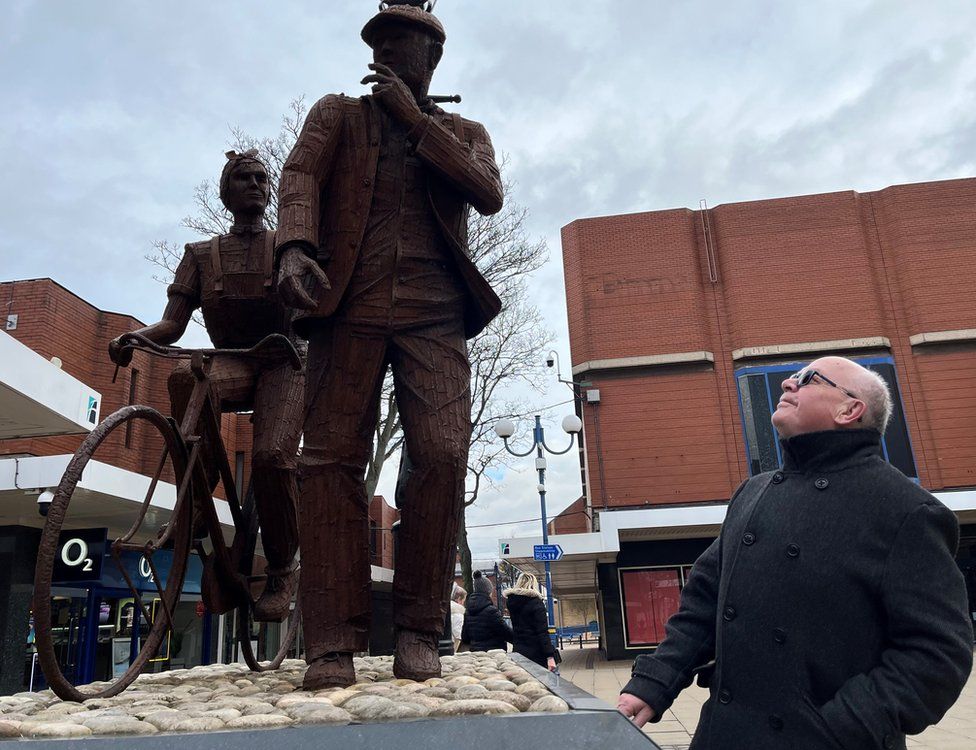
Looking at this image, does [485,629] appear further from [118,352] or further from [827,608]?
[827,608]

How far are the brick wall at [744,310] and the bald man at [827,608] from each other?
61.7 ft

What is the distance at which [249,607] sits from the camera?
12.0ft

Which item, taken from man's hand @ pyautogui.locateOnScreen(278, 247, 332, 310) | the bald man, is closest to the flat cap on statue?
man's hand @ pyautogui.locateOnScreen(278, 247, 332, 310)

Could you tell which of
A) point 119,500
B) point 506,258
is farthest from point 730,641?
point 506,258

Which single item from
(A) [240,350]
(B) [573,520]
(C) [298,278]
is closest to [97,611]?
(A) [240,350]

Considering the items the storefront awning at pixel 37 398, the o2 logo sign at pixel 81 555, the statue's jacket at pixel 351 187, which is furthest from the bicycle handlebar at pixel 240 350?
the o2 logo sign at pixel 81 555

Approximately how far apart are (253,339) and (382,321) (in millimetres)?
1214

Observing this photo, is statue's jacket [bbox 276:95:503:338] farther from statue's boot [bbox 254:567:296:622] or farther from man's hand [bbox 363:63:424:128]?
statue's boot [bbox 254:567:296:622]

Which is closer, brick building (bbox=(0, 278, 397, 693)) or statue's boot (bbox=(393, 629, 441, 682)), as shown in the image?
statue's boot (bbox=(393, 629, 441, 682))

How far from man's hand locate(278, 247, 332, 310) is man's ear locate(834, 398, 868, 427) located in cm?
161

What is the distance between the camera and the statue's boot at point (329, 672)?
8.07ft

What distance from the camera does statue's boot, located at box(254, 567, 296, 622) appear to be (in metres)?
3.56

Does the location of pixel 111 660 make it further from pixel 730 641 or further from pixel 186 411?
pixel 730 641

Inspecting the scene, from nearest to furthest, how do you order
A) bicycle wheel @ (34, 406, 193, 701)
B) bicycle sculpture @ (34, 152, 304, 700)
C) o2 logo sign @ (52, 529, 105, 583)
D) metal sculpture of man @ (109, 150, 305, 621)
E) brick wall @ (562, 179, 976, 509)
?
bicycle wheel @ (34, 406, 193, 701) < bicycle sculpture @ (34, 152, 304, 700) < metal sculpture of man @ (109, 150, 305, 621) < o2 logo sign @ (52, 529, 105, 583) < brick wall @ (562, 179, 976, 509)
